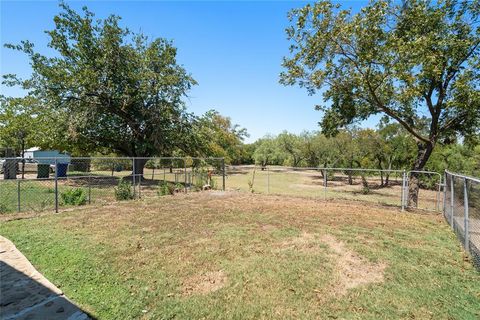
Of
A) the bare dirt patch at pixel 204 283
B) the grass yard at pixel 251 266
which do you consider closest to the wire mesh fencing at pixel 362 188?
the grass yard at pixel 251 266

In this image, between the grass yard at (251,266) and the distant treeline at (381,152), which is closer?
the grass yard at (251,266)

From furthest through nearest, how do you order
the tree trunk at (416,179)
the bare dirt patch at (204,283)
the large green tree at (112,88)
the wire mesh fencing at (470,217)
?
the large green tree at (112,88), the tree trunk at (416,179), the wire mesh fencing at (470,217), the bare dirt patch at (204,283)

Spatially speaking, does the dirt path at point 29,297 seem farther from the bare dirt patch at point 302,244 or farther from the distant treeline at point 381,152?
the distant treeline at point 381,152

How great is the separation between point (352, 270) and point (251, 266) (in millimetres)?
1586

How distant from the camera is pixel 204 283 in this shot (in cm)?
392

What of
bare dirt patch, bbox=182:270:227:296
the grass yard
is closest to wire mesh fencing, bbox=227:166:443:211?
the grass yard

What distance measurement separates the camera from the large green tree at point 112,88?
16.4 m

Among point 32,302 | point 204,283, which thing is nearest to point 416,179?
point 204,283

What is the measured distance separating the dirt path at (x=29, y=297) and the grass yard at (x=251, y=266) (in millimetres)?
142

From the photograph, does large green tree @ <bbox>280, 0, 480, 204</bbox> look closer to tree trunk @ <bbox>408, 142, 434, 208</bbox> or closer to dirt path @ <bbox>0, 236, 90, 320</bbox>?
tree trunk @ <bbox>408, 142, 434, 208</bbox>

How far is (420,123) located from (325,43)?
7437 mm

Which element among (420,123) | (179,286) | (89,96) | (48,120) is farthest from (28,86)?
(420,123)

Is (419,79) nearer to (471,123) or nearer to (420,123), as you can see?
(471,123)

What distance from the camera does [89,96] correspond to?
680 inches
